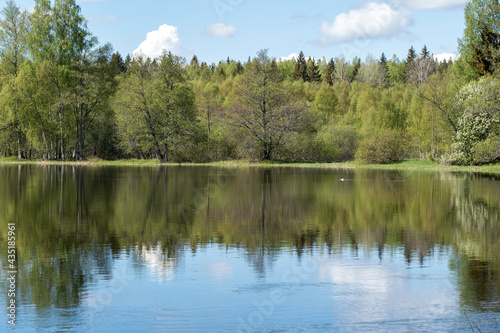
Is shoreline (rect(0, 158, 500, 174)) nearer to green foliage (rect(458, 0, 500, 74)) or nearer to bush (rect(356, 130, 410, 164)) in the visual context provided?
bush (rect(356, 130, 410, 164))

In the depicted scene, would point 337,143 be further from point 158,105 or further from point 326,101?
point 326,101

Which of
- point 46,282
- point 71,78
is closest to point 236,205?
point 46,282

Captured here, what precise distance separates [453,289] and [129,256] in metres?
7.13

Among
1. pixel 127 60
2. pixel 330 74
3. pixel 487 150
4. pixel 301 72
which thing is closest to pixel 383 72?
pixel 330 74

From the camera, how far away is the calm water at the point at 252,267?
312 inches

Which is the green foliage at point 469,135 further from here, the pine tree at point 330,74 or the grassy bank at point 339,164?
the pine tree at point 330,74

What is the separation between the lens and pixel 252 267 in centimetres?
1108

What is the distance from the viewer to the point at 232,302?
8672 mm

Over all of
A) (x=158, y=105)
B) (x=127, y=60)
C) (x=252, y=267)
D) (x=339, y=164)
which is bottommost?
(x=252, y=267)

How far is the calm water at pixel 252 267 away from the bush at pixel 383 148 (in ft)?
133

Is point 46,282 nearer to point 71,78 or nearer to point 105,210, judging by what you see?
point 105,210

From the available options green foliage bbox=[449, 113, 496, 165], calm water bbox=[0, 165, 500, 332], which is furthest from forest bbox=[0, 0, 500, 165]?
calm water bbox=[0, 165, 500, 332]

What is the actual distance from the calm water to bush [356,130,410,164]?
40.7 m

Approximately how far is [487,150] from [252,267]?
47.8 m
